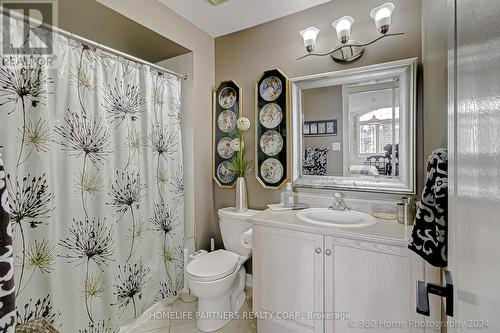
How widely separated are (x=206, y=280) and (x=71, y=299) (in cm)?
77

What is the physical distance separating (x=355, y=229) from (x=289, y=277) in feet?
1.66

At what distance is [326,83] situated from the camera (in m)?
1.75

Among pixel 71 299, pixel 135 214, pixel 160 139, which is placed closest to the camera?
pixel 71 299

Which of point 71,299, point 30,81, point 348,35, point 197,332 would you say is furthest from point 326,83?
point 71,299

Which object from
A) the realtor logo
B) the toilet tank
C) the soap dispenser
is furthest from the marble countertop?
the realtor logo

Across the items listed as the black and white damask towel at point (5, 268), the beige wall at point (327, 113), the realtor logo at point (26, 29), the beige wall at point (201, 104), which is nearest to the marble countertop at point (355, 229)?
the beige wall at point (327, 113)

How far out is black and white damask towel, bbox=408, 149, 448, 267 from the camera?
710mm

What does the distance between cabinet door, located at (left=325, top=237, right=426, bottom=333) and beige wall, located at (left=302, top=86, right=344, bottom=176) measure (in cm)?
66

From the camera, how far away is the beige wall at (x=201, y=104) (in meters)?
1.89

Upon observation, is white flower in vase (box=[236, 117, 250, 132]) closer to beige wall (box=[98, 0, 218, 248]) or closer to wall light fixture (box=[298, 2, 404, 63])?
beige wall (box=[98, 0, 218, 248])

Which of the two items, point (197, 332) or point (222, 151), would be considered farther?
point (222, 151)

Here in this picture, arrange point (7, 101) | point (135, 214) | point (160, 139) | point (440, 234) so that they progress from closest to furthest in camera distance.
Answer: point (440, 234), point (7, 101), point (135, 214), point (160, 139)

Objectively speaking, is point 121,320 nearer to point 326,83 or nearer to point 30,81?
point 30,81

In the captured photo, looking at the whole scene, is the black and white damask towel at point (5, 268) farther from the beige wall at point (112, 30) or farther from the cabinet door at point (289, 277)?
the beige wall at point (112, 30)
